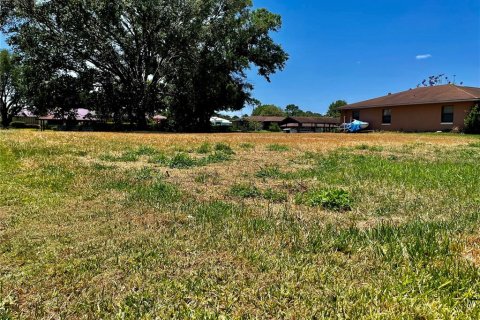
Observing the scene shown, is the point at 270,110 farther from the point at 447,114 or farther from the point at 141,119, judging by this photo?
the point at 141,119

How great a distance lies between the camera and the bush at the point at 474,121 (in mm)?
27070

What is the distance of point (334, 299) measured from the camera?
84.9 inches

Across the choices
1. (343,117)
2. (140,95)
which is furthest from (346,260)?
(343,117)

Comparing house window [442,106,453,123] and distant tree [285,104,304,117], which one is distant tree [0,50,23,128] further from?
distant tree [285,104,304,117]

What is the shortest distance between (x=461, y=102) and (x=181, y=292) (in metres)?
32.7

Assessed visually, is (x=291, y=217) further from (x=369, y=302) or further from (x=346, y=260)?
(x=369, y=302)

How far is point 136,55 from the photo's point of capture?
30969 millimetres

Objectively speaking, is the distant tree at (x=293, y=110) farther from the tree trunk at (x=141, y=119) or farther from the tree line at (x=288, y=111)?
the tree trunk at (x=141, y=119)

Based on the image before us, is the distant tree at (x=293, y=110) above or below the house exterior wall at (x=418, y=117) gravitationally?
above

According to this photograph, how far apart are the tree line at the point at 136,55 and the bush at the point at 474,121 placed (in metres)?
18.2

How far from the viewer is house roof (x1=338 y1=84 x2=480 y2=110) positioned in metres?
29.6

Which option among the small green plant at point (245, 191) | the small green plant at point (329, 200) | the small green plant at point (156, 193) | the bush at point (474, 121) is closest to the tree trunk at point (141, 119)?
the bush at point (474, 121)

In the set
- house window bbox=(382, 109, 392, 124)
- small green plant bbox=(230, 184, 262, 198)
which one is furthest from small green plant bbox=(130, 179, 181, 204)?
house window bbox=(382, 109, 392, 124)

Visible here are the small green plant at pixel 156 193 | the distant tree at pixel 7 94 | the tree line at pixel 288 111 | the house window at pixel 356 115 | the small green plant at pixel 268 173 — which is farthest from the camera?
the tree line at pixel 288 111
